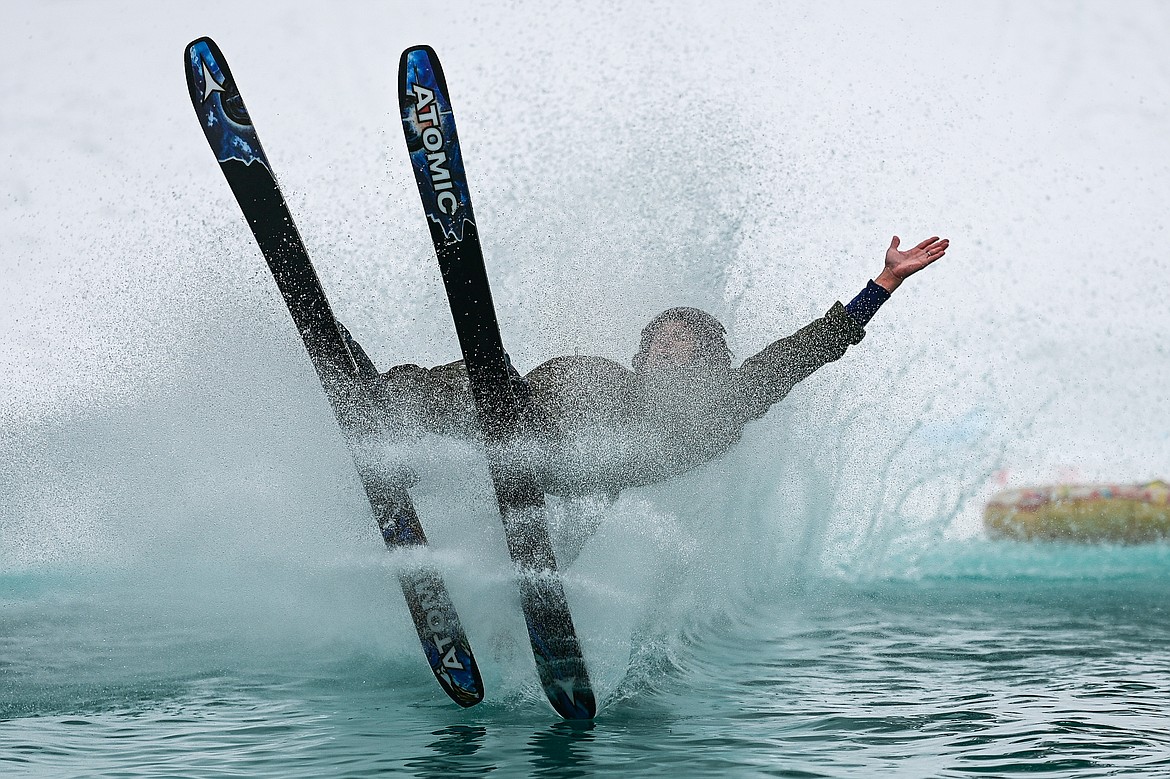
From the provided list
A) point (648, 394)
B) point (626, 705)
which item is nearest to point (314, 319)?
point (648, 394)

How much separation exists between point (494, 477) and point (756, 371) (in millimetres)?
1680

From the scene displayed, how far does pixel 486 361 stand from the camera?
514 centimetres

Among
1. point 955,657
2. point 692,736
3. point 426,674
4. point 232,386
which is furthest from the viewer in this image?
point 955,657

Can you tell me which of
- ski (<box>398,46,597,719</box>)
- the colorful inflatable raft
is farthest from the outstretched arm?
the colorful inflatable raft

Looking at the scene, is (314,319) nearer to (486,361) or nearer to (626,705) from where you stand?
(486,361)

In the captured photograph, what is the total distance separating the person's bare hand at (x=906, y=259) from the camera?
18.4 feet

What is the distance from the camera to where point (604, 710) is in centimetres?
494

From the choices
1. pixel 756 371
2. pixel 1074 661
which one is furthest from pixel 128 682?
pixel 1074 661

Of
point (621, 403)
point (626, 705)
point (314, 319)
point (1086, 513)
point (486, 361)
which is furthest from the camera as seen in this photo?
point (1086, 513)

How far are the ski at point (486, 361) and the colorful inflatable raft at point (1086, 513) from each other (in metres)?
20.7

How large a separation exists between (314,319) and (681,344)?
7.17ft

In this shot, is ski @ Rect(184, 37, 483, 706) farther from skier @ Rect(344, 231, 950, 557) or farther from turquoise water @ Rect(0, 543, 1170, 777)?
turquoise water @ Rect(0, 543, 1170, 777)

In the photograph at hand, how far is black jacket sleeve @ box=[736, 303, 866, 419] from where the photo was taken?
17.9 ft

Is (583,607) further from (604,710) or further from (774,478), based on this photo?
(774,478)
